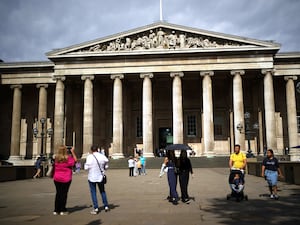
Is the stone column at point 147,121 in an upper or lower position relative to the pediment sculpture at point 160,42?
lower

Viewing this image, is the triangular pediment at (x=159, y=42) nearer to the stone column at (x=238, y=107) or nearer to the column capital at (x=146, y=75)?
the column capital at (x=146, y=75)

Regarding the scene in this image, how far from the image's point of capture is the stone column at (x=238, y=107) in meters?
34.8

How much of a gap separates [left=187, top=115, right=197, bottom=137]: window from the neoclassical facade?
134 mm

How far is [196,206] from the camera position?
9.69 meters

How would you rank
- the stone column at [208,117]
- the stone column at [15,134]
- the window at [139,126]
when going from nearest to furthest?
1. the stone column at [208,117]
2. the stone column at [15,134]
3. the window at [139,126]

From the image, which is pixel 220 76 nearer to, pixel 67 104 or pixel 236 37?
pixel 236 37

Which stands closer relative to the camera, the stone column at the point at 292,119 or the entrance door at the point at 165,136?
the stone column at the point at 292,119

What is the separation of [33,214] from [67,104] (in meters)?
31.9

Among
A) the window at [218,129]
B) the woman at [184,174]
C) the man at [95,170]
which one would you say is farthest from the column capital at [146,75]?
the man at [95,170]

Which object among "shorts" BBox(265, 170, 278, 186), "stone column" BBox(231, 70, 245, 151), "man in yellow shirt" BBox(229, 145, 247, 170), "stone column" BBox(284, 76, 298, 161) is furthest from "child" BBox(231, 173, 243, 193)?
"stone column" BBox(284, 76, 298, 161)

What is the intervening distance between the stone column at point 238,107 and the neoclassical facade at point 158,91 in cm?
11

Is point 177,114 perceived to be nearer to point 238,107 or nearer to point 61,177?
point 238,107

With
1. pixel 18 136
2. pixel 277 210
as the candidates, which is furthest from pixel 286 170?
pixel 18 136

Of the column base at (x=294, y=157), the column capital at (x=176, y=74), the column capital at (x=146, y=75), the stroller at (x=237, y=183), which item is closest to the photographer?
the stroller at (x=237, y=183)
